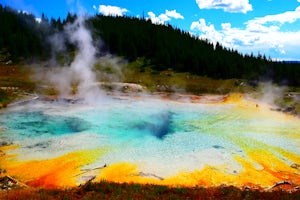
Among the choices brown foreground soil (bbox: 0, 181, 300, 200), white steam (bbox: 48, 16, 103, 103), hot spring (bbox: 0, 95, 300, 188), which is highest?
white steam (bbox: 48, 16, 103, 103)

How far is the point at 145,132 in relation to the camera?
3077cm

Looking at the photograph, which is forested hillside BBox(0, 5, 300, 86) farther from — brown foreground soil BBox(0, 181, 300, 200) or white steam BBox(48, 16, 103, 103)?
brown foreground soil BBox(0, 181, 300, 200)

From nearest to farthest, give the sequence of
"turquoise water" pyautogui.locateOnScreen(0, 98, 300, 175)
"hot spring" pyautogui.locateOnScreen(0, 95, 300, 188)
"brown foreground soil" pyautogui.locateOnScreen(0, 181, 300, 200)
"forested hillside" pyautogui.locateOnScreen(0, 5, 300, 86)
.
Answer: "brown foreground soil" pyautogui.locateOnScreen(0, 181, 300, 200) < "hot spring" pyautogui.locateOnScreen(0, 95, 300, 188) < "turquoise water" pyautogui.locateOnScreen(0, 98, 300, 175) < "forested hillside" pyautogui.locateOnScreen(0, 5, 300, 86)

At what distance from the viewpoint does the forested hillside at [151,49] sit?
81.2 metres

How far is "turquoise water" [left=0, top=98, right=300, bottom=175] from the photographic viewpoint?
23.9 meters

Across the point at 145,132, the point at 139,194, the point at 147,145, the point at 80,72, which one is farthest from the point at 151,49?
the point at 139,194

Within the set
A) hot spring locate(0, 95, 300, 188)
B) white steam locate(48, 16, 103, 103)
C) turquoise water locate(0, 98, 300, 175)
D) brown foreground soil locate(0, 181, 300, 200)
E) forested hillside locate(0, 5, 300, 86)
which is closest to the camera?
brown foreground soil locate(0, 181, 300, 200)

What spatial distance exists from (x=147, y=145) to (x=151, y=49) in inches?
2980

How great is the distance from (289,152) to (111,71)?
5781 cm

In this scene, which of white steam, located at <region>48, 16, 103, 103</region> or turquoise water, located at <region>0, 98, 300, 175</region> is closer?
turquoise water, located at <region>0, 98, 300, 175</region>

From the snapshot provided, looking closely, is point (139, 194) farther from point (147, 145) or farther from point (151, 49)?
point (151, 49)

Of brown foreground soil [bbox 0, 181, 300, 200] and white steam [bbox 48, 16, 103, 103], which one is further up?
white steam [bbox 48, 16, 103, 103]

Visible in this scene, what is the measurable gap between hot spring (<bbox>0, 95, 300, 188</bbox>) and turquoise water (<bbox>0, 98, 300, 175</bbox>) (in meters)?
0.07

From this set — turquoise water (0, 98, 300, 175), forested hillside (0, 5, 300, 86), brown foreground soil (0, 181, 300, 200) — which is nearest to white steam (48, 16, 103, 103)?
forested hillside (0, 5, 300, 86)
